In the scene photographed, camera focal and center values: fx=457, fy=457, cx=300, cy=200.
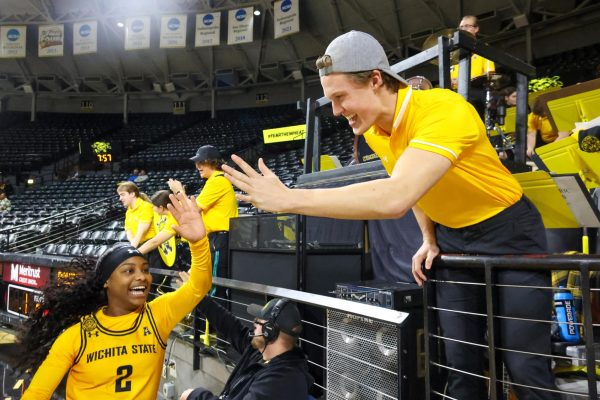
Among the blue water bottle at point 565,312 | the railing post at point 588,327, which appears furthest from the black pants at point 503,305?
the blue water bottle at point 565,312

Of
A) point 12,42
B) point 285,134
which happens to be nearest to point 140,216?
point 285,134

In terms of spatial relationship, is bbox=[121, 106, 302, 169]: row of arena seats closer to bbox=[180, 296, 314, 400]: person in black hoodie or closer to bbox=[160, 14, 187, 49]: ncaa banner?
bbox=[160, 14, 187, 49]: ncaa banner

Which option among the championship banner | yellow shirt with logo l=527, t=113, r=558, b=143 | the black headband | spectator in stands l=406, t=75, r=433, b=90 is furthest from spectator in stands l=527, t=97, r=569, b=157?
the championship banner

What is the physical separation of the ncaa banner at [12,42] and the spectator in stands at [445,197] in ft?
68.6

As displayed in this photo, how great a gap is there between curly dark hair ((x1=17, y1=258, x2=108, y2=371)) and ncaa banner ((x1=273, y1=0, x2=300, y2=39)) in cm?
1415

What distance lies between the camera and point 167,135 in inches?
866

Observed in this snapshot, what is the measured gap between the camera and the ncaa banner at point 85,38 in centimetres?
1786

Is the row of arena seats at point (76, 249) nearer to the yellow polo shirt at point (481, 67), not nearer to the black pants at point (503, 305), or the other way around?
the yellow polo shirt at point (481, 67)

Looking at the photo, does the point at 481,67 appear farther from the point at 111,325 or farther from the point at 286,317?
the point at 111,325

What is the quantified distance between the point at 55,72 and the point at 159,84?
4.75m

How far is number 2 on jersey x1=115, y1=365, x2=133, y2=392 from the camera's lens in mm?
2350

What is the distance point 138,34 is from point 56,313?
676 inches

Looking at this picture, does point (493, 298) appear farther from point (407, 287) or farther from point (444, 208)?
point (407, 287)

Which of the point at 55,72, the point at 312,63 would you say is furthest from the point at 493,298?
the point at 55,72
